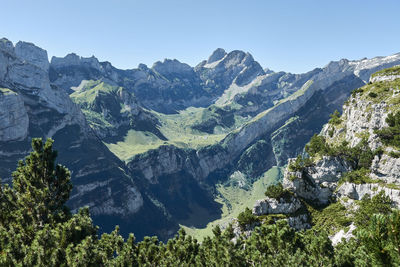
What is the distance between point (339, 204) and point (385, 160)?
1033 inches

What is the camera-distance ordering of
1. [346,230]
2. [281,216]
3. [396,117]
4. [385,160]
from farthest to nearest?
1. [396,117]
2. [385,160]
3. [281,216]
4. [346,230]

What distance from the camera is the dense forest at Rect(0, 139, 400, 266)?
33531 millimetres

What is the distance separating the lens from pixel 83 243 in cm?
3316

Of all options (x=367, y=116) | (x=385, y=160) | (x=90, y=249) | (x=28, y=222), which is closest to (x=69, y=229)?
(x=90, y=249)

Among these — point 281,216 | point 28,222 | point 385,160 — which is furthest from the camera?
point 385,160

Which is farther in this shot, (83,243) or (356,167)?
(356,167)

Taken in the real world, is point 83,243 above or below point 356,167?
above

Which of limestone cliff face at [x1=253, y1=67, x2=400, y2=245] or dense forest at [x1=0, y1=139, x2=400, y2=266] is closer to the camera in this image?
dense forest at [x1=0, y1=139, x2=400, y2=266]

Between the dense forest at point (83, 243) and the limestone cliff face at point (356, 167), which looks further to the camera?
the limestone cliff face at point (356, 167)

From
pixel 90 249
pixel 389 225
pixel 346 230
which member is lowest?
pixel 346 230

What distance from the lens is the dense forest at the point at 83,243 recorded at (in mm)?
33531

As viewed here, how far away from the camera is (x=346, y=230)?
82.8 meters

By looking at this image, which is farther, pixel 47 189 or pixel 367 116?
pixel 367 116

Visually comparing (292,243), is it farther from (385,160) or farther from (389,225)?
(385,160)
